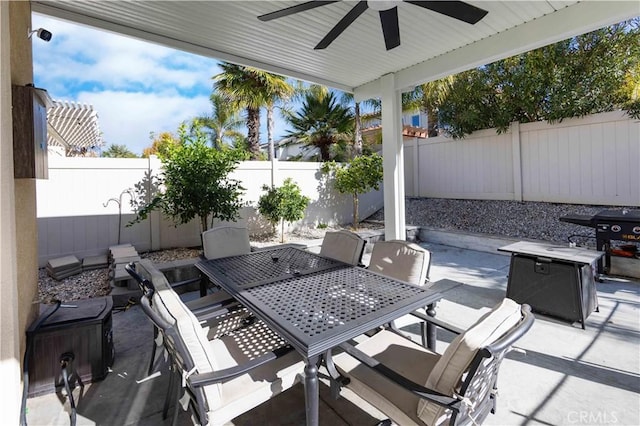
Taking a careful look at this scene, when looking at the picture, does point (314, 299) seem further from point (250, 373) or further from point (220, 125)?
point (220, 125)

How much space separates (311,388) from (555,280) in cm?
296

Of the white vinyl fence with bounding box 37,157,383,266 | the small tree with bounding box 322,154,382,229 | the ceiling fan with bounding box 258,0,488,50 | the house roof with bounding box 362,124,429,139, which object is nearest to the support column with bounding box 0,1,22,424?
the ceiling fan with bounding box 258,0,488,50

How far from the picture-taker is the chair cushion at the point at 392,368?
1527 millimetres

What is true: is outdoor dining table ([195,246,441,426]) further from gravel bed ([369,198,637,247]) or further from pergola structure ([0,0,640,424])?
gravel bed ([369,198,637,247])

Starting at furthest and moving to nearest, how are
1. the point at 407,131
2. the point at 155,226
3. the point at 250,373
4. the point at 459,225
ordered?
the point at 407,131 < the point at 459,225 < the point at 155,226 < the point at 250,373

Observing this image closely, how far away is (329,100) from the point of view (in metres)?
11.1

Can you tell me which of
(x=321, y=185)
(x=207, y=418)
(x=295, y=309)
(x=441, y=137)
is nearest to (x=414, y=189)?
(x=441, y=137)

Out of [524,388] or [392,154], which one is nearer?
[524,388]

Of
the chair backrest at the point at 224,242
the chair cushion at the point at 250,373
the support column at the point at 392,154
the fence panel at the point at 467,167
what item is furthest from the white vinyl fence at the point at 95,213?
the fence panel at the point at 467,167

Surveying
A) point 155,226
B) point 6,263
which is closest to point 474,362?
point 6,263

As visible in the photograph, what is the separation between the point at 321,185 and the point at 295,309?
606 centimetres

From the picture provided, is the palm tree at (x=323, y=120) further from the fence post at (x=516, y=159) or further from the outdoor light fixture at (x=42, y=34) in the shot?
the outdoor light fixture at (x=42, y=34)

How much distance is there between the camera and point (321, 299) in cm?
200

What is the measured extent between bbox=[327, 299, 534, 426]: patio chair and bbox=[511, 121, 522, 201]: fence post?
658cm
